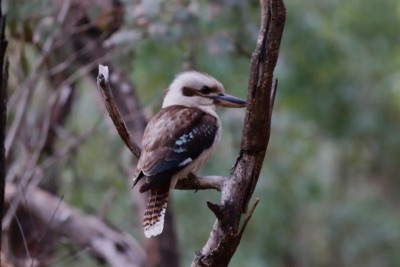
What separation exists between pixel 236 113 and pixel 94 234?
115 cm

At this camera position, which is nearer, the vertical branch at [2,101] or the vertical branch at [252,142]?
the vertical branch at [252,142]

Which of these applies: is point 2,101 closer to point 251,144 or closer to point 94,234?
point 251,144

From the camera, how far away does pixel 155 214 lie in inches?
102

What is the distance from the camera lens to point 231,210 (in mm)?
2203

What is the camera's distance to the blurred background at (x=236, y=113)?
448 cm

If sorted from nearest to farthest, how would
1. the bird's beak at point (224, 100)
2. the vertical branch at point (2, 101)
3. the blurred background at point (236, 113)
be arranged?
the vertical branch at point (2, 101) → the bird's beak at point (224, 100) → the blurred background at point (236, 113)

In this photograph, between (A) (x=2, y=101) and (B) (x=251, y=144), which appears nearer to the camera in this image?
(B) (x=251, y=144)

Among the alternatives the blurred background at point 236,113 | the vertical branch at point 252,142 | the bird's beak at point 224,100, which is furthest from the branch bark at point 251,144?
the blurred background at point 236,113

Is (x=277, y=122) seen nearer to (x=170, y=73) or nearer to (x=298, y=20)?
(x=298, y=20)

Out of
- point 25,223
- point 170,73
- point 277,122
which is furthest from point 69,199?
point 277,122

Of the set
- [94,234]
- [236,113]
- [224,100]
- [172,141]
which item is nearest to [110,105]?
[172,141]

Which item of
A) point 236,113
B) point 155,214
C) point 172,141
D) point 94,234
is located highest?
point 236,113

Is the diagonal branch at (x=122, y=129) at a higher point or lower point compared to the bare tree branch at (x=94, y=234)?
lower

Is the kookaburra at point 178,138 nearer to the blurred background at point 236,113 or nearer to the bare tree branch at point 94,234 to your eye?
the blurred background at point 236,113
